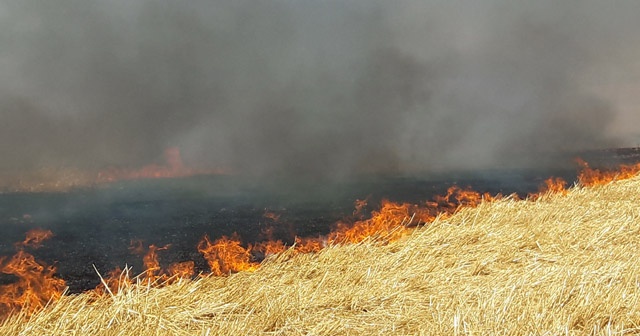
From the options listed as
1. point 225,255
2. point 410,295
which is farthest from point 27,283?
point 410,295

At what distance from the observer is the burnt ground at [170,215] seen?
15.2m

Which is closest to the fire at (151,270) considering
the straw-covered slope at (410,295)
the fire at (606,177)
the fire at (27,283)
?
the fire at (27,283)

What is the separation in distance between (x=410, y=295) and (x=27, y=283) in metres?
10.2

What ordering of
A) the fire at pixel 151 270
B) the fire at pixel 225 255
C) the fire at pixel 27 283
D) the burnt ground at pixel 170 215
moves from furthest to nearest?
1. the burnt ground at pixel 170 215
2. the fire at pixel 225 255
3. the fire at pixel 151 270
4. the fire at pixel 27 283

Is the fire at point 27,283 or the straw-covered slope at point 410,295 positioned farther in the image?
the fire at point 27,283

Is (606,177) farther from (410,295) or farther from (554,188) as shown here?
(410,295)

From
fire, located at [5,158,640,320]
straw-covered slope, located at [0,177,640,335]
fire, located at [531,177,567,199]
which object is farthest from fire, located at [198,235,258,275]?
fire, located at [531,177,567,199]

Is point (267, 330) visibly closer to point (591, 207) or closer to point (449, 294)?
point (449, 294)

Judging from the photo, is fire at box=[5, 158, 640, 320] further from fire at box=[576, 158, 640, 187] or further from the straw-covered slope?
fire at box=[576, 158, 640, 187]

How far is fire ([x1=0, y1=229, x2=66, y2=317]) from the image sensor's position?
10.8 m

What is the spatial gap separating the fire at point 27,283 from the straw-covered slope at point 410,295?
440 centimetres

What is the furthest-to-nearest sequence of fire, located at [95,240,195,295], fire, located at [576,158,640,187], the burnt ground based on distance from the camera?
fire, located at [576,158,640,187] < the burnt ground < fire, located at [95,240,195,295]

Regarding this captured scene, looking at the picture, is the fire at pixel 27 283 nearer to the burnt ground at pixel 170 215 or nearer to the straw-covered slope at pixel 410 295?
the burnt ground at pixel 170 215

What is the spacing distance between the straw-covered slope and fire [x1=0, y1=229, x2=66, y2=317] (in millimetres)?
4397
